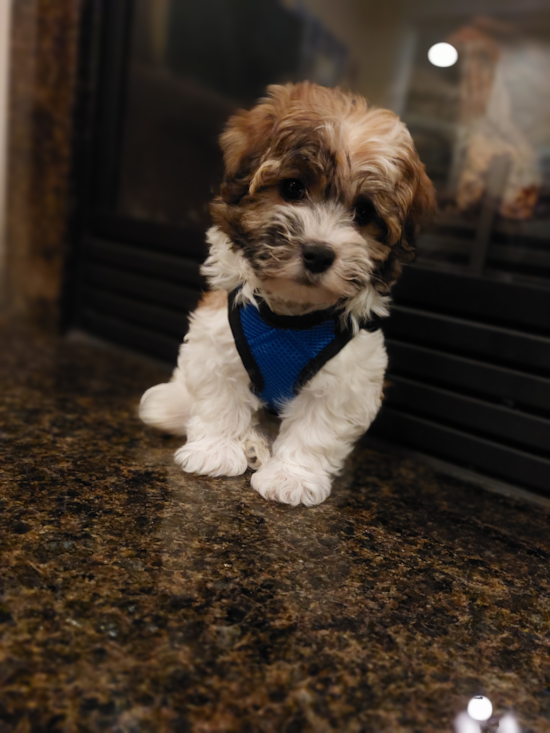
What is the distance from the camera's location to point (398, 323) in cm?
218

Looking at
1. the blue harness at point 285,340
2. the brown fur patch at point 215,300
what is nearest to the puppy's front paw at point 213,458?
the blue harness at point 285,340

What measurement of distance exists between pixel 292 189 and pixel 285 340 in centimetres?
40

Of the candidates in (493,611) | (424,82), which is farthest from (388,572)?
(424,82)

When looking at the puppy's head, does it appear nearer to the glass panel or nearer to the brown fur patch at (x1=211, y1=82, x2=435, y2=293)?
the brown fur patch at (x1=211, y1=82, x2=435, y2=293)

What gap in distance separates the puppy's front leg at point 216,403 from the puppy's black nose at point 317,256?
39 centimetres

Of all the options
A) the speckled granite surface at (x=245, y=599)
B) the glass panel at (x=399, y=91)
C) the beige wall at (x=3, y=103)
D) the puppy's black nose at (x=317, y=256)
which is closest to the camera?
the speckled granite surface at (x=245, y=599)

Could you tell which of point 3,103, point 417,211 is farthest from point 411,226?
point 3,103

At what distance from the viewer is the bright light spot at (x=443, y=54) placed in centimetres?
267

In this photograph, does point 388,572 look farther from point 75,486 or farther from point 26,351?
point 26,351

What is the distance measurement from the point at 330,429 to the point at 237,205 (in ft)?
2.16

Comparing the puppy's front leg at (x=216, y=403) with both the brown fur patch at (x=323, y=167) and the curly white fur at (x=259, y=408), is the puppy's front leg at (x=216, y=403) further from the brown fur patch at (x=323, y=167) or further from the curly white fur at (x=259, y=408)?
the brown fur patch at (x=323, y=167)

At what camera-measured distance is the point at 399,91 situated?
2926mm

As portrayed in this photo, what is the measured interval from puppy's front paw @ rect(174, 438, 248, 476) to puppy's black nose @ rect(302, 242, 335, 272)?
2.10ft

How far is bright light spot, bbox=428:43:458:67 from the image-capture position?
8.77ft
